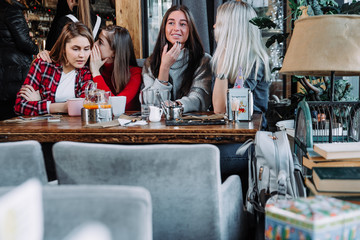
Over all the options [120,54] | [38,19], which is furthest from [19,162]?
[38,19]

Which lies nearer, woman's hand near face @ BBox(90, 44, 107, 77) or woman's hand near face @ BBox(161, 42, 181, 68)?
woman's hand near face @ BBox(161, 42, 181, 68)

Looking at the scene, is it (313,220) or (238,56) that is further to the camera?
(238,56)

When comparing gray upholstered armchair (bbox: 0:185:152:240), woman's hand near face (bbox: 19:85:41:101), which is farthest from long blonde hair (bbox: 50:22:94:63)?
gray upholstered armchair (bbox: 0:185:152:240)

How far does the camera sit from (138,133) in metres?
1.55

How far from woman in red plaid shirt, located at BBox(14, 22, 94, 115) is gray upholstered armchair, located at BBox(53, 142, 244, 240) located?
1633mm

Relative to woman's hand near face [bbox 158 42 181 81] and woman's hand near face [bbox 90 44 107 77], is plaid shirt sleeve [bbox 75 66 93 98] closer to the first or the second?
woman's hand near face [bbox 90 44 107 77]

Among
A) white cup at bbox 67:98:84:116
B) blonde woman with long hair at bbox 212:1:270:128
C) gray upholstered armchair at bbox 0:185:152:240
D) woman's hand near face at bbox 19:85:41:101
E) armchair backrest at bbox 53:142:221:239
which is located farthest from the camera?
woman's hand near face at bbox 19:85:41:101

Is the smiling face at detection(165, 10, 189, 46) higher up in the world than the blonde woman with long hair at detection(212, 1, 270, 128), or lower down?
higher up

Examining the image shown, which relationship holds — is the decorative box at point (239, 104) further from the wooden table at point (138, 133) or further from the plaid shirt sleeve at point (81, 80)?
the plaid shirt sleeve at point (81, 80)

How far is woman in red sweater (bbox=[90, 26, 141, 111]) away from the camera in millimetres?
2596

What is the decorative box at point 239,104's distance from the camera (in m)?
1.67

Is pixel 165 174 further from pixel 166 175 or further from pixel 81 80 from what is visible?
pixel 81 80

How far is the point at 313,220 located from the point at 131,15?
10.0ft

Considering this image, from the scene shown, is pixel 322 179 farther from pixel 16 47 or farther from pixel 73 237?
pixel 16 47
